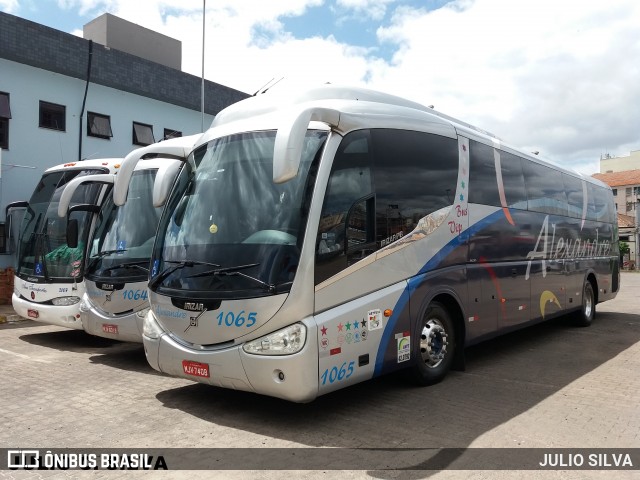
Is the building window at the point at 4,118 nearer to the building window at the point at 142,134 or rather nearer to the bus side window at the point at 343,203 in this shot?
the building window at the point at 142,134

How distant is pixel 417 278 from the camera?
632 cm

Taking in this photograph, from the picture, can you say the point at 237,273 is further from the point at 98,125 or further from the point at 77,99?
the point at 98,125

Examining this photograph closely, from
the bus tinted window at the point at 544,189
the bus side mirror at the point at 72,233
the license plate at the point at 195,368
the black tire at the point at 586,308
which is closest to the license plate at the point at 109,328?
the bus side mirror at the point at 72,233

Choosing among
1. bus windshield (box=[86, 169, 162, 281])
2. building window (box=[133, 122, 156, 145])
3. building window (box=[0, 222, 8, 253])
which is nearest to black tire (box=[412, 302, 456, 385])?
bus windshield (box=[86, 169, 162, 281])

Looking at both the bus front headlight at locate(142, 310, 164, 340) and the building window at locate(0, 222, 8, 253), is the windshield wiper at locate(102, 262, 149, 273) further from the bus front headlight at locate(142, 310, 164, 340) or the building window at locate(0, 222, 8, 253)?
the building window at locate(0, 222, 8, 253)

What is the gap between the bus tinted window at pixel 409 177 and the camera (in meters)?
5.96

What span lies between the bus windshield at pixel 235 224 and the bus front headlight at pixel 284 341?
1.24 ft

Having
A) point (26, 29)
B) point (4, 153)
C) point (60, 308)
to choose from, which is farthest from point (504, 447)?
point (26, 29)

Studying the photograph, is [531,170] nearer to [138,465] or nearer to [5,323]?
[138,465]

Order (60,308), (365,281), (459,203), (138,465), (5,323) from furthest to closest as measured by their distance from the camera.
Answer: (5,323)
(60,308)
(459,203)
(365,281)
(138,465)

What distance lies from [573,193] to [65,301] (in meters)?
10.1

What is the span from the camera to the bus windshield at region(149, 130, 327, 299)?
5.08 metres

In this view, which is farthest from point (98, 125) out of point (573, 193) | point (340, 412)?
point (340, 412)

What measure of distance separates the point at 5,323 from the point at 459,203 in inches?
411
